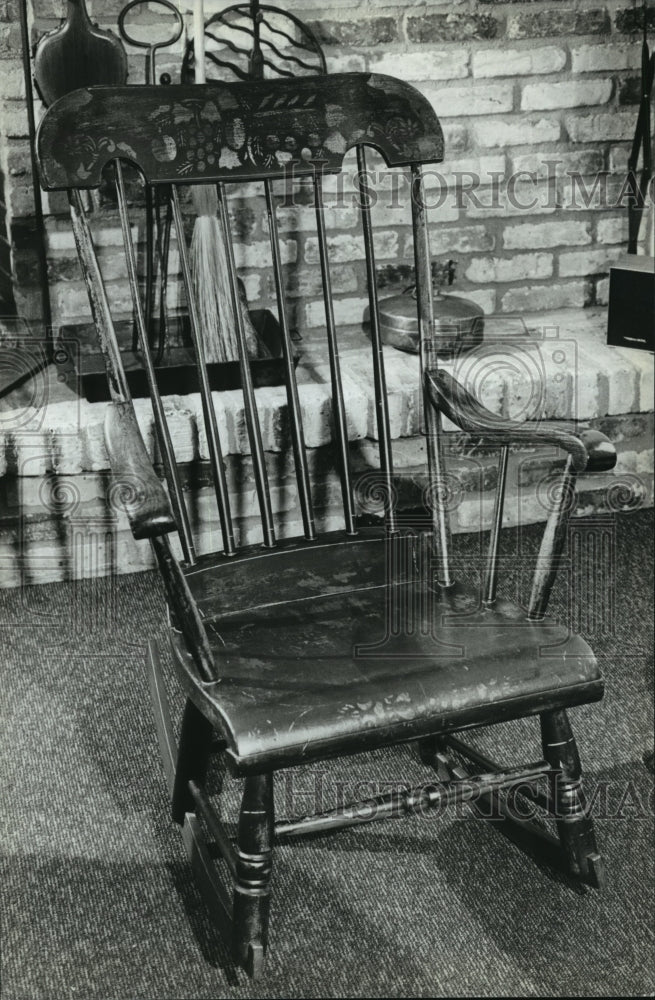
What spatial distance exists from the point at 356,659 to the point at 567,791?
37 centimetres

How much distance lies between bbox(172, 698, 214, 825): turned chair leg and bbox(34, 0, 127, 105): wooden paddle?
129 cm

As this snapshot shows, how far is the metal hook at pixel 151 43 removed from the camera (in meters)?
2.06

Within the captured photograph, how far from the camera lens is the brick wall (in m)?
2.24

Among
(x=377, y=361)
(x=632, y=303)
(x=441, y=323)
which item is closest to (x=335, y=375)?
(x=377, y=361)

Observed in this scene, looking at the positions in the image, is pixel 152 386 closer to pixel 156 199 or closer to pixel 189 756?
pixel 189 756

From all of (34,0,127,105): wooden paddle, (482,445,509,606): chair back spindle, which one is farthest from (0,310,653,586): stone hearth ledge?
(482,445,509,606): chair back spindle

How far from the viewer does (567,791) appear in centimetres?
138

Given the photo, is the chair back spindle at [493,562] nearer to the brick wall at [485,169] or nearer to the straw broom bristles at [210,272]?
the straw broom bristles at [210,272]

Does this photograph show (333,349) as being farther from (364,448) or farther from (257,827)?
(364,448)

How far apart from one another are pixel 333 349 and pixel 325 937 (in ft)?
2.64

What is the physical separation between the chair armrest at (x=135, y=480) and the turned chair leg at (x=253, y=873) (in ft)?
1.13

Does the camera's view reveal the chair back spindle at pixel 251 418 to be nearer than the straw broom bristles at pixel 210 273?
Yes

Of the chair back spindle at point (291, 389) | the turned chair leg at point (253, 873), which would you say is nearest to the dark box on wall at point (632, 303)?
the chair back spindle at point (291, 389)

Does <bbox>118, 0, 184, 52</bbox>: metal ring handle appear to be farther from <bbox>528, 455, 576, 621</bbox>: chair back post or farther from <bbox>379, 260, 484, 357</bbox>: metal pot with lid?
<bbox>528, 455, 576, 621</bbox>: chair back post
